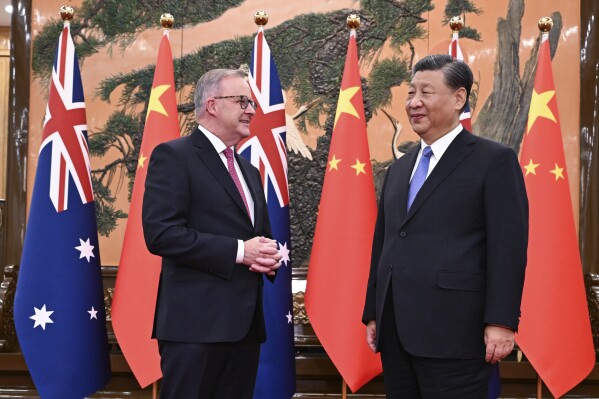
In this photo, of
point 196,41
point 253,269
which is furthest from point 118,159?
point 253,269

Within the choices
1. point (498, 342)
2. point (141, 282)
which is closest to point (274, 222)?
point (141, 282)

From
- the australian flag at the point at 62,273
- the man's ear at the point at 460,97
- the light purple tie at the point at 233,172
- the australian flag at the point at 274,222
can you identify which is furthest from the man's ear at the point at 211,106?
the australian flag at the point at 62,273

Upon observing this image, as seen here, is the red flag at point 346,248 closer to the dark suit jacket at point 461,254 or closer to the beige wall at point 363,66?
the beige wall at point 363,66

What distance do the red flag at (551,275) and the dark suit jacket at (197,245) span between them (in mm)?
1622

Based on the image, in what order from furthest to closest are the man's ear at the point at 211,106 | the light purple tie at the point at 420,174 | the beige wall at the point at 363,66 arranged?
1. the beige wall at the point at 363,66
2. the man's ear at the point at 211,106
3. the light purple tie at the point at 420,174

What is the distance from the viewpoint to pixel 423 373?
6.28 feet

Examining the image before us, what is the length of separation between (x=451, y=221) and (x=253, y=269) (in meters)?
0.61

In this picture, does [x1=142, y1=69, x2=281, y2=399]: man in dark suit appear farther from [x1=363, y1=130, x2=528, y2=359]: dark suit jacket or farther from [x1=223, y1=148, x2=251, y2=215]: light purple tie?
[x1=363, y1=130, x2=528, y2=359]: dark suit jacket

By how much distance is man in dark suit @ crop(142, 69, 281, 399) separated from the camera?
6.44 feet

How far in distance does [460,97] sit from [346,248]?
1.32 meters

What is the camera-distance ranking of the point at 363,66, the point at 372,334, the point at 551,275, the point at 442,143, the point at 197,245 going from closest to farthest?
the point at 197,245 < the point at 442,143 < the point at 372,334 < the point at 551,275 < the point at 363,66

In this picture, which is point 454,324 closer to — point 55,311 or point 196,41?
point 55,311

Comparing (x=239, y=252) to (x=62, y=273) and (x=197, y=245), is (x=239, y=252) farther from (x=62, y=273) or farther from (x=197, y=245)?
(x=62, y=273)

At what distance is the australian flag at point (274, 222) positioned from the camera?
3.16 meters
